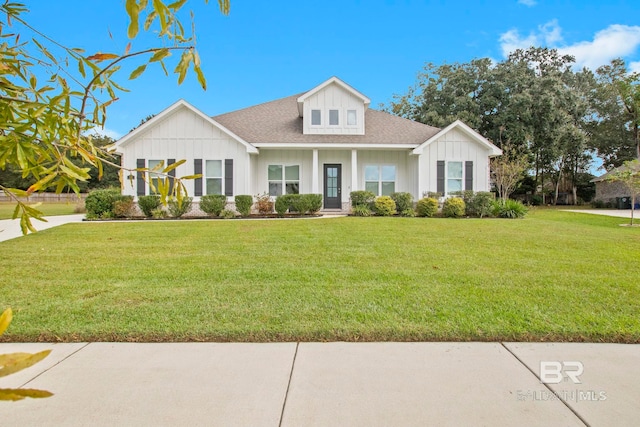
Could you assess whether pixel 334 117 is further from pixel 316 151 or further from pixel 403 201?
pixel 403 201

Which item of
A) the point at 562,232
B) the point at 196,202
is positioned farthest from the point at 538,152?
the point at 196,202

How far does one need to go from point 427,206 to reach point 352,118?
573 cm

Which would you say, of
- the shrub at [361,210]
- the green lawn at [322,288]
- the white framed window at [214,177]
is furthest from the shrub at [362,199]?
the green lawn at [322,288]

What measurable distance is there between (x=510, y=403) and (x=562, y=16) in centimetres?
1881

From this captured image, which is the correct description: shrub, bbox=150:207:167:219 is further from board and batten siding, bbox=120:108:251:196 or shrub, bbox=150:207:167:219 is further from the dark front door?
the dark front door

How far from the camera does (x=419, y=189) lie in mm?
16609

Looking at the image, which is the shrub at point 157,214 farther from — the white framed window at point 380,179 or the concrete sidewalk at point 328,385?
the concrete sidewalk at point 328,385

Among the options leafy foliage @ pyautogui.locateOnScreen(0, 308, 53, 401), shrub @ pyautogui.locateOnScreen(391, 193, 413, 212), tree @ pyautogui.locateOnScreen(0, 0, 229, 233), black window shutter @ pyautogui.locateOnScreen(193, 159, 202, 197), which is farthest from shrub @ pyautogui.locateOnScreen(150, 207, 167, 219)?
leafy foliage @ pyautogui.locateOnScreen(0, 308, 53, 401)

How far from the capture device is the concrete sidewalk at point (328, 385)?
2.35m

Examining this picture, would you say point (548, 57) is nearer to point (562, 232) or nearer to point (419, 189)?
point (419, 189)

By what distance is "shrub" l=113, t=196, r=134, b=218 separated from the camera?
14430 millimetres

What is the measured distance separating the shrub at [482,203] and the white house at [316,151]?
1.25m

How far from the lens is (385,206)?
15.0 meters

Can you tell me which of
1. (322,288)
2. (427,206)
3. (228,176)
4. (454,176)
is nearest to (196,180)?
(228,176)
